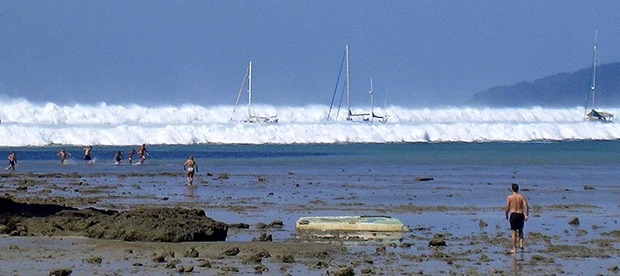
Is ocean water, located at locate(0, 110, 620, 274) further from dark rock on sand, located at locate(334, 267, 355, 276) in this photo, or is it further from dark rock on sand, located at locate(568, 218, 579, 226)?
dark rock on sand, located at locate(334, 267, 355, 276)

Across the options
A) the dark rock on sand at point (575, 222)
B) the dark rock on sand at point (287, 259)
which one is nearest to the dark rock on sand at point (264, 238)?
the dark rock on sand at point (287, 259)

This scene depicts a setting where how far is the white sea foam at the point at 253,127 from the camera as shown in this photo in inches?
2970

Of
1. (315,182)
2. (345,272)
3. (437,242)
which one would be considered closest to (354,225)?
(437,242)

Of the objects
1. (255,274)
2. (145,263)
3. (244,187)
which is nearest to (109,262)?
(145,263)

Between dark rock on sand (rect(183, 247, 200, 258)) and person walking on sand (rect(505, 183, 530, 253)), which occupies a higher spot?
person walking on sand (rect(505, 183, 530, 253))

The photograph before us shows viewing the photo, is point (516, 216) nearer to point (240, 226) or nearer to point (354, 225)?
point (354, 225)

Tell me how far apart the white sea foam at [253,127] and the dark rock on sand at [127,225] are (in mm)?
52460

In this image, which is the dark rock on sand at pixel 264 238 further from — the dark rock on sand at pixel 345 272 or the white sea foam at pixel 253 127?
the white sea foam at pixel 253 127

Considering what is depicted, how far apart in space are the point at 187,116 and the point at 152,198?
63981 millimetres

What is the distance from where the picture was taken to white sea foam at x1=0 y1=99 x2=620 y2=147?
75.4 meters

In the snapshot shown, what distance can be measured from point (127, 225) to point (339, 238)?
11.2 ft

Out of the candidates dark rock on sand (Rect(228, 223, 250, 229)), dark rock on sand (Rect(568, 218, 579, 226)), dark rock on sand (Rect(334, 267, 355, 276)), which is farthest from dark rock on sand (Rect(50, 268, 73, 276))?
dark rock on sand (Rect(568, 218, 579, 226))

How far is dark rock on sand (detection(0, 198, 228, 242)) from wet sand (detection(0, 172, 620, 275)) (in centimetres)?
29

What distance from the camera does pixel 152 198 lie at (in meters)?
29.3
